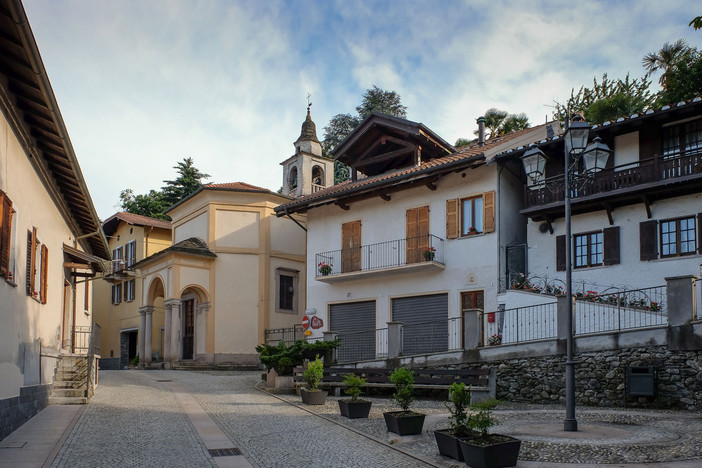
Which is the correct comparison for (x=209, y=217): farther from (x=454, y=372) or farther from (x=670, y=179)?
(x=670, y=179)

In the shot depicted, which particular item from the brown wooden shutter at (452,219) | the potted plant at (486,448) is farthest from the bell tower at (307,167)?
the potted plant at (486,448)

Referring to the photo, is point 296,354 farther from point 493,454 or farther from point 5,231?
point 493,454

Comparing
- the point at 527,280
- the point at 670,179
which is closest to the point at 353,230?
the point at 527,280

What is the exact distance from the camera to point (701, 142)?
58.6ft

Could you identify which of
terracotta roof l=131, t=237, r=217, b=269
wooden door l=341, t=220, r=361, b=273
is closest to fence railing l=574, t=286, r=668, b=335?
wooden door l=341, t=220, r=361, b=273

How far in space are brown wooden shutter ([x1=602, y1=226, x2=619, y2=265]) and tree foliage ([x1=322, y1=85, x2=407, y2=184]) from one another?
99.1 feet

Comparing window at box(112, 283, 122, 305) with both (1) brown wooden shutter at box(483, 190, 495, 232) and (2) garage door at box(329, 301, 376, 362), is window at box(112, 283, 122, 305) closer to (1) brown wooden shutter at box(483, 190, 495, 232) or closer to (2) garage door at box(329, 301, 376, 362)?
(2) garage door at box(329, 301, 376, 362)

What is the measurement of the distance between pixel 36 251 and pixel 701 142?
16.6 m

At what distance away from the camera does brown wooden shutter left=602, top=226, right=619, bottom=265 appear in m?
19.0

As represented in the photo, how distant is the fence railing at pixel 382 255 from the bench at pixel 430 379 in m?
5.38

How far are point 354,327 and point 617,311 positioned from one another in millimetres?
10386

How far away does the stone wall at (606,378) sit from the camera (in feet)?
44.8

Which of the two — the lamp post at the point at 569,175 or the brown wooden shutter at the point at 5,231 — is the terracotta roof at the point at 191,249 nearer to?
the brown wooden shutter at the point at 5,231

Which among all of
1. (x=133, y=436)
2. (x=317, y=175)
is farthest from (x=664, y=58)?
(x=133, y=436)
